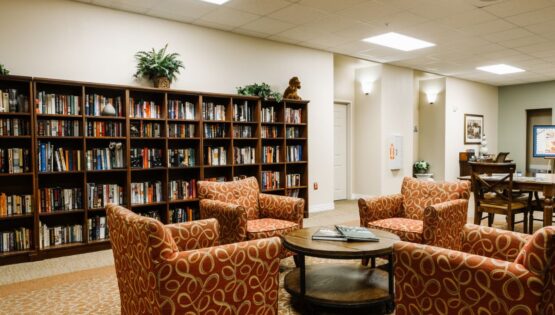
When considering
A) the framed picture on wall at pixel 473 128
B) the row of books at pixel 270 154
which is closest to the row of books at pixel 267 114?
the row of books at pixel 270 154

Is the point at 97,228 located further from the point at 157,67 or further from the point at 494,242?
the point at 494,242

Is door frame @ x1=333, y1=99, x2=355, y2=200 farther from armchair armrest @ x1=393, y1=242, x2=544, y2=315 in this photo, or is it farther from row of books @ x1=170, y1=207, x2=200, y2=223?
armchair armrest @ x1=393, y1=242, x2=544, y2=315

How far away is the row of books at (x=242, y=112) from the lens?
560cm

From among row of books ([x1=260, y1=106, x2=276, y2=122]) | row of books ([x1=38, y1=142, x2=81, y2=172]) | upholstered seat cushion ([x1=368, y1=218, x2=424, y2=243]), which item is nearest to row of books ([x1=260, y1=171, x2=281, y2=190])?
row of books ([x1=260, y1=106, x2=276, y2=122])

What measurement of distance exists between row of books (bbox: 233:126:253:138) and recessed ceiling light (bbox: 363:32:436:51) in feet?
7.93

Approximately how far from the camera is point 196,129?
5266mm

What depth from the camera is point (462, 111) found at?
10.1 m

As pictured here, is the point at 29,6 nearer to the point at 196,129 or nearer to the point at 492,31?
the point at 196,129

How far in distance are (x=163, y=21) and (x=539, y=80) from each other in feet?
32.4

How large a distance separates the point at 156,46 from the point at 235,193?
2468 millimetres

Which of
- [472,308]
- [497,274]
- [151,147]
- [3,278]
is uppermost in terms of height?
[151,147]

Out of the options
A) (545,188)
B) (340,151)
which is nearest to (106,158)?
(545,188)

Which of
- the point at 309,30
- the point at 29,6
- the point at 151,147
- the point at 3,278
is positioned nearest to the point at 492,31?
the point at 309,30

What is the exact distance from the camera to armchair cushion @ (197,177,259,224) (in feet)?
12.9
